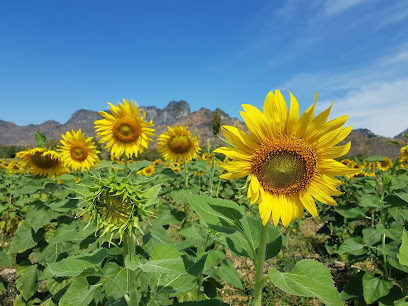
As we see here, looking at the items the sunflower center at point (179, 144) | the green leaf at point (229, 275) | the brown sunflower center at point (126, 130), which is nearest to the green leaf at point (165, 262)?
the green leaf at point (229, 275)

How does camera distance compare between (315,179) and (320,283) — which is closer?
(320,283)

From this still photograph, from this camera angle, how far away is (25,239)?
9.44ft

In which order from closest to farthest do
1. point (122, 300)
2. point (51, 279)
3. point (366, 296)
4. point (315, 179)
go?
1. point (315, 179)
2. point (122, 300)
3. point (366, 296)
4. point (51, 279)

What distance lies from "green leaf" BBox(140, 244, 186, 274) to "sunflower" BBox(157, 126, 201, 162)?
3488 millimetres

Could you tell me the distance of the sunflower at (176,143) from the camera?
4.71 meters

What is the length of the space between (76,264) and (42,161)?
2531mm

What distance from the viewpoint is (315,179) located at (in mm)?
1372

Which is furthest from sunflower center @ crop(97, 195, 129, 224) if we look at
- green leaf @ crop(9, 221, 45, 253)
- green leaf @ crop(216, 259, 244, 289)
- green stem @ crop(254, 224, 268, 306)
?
green leaf @ crop(9, 221, 45, 253)

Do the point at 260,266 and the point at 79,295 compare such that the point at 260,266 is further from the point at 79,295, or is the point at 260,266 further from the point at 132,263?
the point at 79,295

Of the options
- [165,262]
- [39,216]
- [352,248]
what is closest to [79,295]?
[165,262]

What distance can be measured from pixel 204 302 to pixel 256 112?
907 millimetres

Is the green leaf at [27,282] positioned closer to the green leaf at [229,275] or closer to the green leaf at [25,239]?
the green leaf at [25,239]

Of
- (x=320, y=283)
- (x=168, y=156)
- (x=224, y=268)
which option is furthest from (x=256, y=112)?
(x=168, y=156)

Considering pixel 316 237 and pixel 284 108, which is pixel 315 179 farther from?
pixel 316 237
